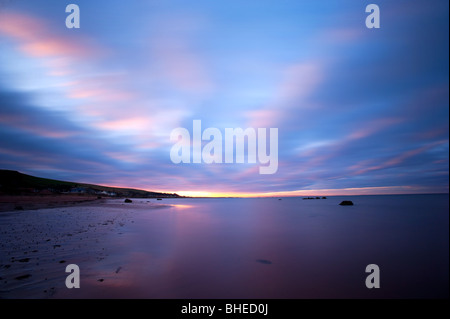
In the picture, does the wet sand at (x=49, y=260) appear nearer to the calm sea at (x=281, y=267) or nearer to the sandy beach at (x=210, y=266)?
the sandy beach at (x=210, y=266)

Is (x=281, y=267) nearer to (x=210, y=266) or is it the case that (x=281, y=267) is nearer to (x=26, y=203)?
(x=210, y=266)

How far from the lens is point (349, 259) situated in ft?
34.6

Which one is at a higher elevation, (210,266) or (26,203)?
(210,266)

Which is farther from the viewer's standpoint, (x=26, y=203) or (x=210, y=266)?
(x=26, y=203)

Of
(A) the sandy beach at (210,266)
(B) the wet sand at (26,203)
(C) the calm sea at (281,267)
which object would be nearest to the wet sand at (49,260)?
(A) the sandy beach at (210,266)

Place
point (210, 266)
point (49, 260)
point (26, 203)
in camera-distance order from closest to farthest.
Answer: point (49, 260) → point (210, 266) → point (26, 203)

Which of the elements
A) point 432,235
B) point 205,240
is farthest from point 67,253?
point 432,235

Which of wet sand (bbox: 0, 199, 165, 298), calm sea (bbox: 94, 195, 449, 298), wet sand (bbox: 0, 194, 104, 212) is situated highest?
wet sand (bbox: 0, 199, 165, 298)

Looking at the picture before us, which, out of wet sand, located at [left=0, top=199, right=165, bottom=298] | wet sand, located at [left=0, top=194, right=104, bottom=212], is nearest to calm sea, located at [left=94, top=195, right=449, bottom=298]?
wet sand, located at [left=0, top=199, right=165, bottom=298]

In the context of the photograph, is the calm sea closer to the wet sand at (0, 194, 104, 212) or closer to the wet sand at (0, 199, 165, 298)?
the wet sand at (0, 199, 165, 298)

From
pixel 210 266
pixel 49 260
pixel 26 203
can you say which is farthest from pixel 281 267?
pixel 26 203

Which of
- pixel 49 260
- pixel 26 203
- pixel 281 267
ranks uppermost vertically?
pixel 49 260

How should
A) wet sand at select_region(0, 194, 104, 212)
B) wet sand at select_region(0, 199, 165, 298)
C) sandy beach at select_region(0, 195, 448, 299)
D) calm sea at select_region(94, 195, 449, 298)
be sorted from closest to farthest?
wet sand at select_region(0, 199, 165, 298) < sandy beach at select_region(0, 195, 448, 299) < calm sea at select_region(94, 195, 449, 298) < wet sand at select_region(0, 194, 104, 212)

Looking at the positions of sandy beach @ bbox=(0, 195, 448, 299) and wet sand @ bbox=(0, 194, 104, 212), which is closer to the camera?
sandy beach @ bbox=(0, 195, 448, 299)
